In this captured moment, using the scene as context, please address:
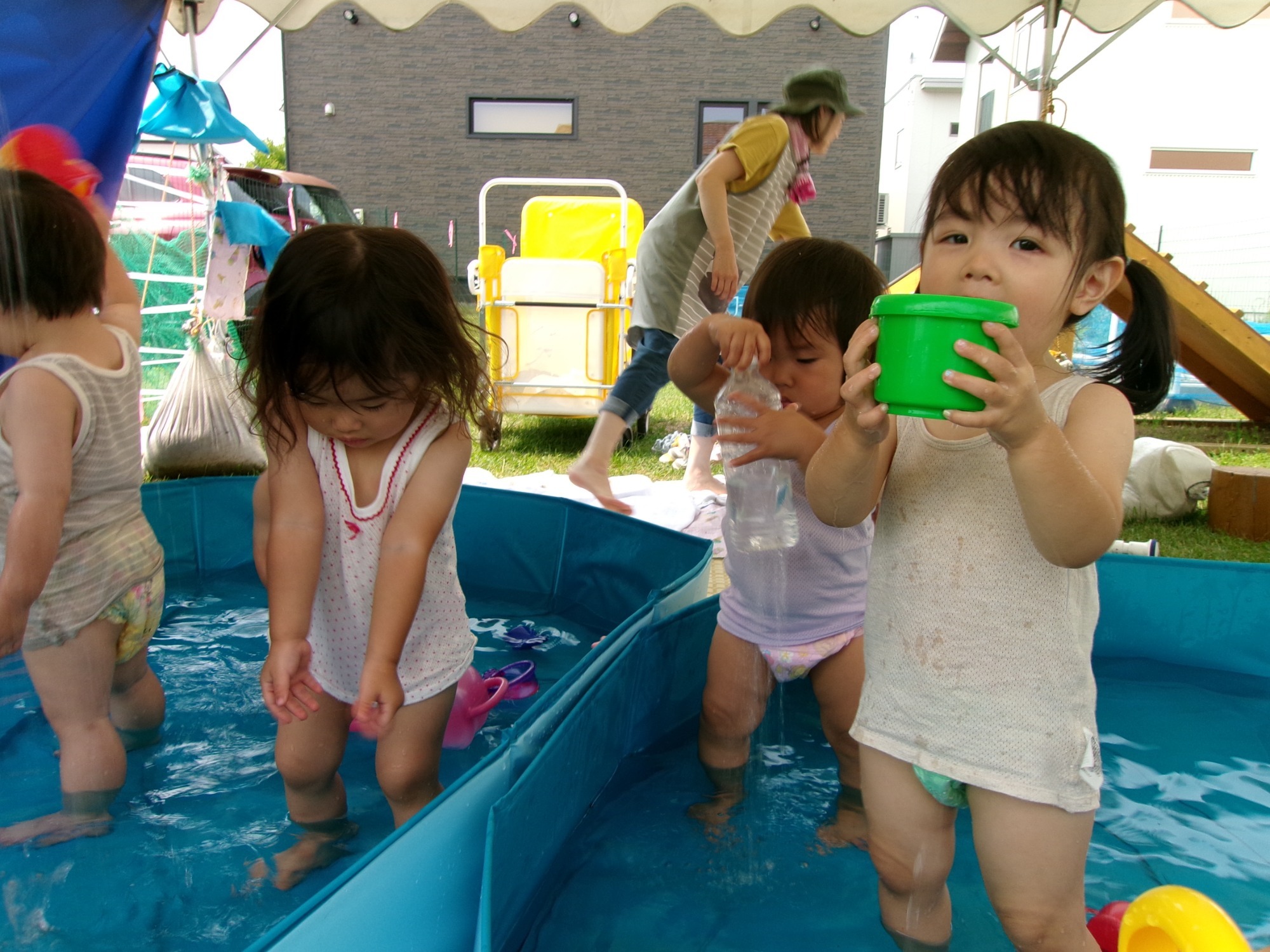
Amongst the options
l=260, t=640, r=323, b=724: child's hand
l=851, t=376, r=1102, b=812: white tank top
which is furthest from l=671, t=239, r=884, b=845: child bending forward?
l=260, t=640, r=323, b=724: child's hand

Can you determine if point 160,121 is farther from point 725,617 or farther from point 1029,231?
point 1029,231

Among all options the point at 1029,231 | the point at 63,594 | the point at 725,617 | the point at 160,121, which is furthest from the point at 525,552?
the point at 160,121

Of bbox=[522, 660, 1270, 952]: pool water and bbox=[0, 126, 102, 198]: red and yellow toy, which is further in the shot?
bbox=[0, 126, 102, 198]: red and yellow toy

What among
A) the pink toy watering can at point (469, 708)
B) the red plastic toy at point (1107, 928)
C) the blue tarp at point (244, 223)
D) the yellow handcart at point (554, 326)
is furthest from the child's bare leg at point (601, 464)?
the yellow handcart at point (554, 326)

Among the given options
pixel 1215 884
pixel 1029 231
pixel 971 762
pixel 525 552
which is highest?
pixel 1029 231

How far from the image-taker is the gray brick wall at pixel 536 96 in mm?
13094

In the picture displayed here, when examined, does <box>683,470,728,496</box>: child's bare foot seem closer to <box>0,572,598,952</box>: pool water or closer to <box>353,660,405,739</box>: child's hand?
<box>0,572,598,952</box>: pool water

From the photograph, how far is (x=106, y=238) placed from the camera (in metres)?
2.21

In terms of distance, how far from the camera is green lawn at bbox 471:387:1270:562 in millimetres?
3811

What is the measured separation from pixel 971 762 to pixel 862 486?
38 cm

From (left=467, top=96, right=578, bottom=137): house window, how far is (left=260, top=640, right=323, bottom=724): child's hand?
1307 centimetres

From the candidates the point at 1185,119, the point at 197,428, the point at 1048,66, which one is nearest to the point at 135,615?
the point at 197,428

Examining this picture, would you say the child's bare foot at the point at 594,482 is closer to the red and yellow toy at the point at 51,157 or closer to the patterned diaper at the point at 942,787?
the red and yellow toy at the point at 51,157

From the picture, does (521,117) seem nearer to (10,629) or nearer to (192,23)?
(192,23)
